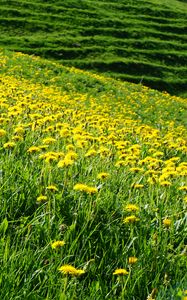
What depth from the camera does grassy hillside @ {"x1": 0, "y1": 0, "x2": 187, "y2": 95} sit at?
31.2 meters

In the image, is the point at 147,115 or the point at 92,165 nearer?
the point at 92,165

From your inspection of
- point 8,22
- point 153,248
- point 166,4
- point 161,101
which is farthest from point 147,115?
point 166,4

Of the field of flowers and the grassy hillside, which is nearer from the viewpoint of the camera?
the field of flowers

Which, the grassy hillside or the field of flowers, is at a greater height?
the field of flowers

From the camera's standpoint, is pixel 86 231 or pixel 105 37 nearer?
pixel 86 231

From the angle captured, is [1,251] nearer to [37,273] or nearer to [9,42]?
[37,273]

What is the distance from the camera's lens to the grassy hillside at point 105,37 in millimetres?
31234

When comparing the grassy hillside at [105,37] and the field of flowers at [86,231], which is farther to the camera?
the grassy hillside at [105,37]

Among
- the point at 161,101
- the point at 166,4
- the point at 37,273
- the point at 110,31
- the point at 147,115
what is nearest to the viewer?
the point at 37,273

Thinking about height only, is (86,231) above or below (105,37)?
above

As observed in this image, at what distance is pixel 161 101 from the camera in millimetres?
21141

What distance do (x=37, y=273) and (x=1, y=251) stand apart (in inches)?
10.8

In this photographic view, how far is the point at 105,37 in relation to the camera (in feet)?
117

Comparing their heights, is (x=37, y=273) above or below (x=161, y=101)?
above
